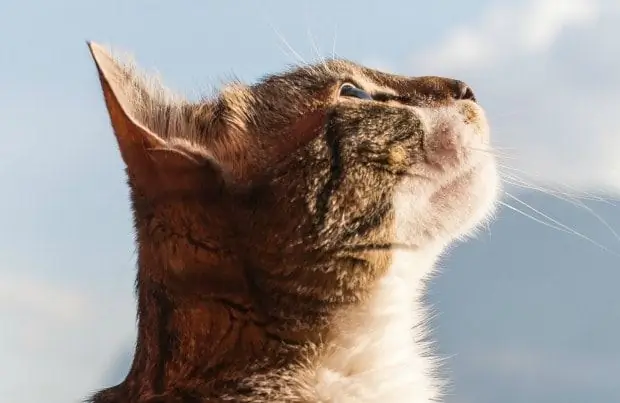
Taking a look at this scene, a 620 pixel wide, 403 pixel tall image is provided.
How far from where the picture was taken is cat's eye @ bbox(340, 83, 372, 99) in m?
1.11

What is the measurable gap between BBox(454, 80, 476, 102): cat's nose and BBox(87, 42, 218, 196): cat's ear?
0.37m

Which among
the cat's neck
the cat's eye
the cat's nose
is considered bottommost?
the cat's neck

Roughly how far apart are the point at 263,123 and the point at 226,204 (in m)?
0.16

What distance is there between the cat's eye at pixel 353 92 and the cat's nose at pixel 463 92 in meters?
0.13

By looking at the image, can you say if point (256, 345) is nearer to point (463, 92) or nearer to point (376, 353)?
point (376, 353)

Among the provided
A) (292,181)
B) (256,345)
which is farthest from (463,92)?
(256,345)

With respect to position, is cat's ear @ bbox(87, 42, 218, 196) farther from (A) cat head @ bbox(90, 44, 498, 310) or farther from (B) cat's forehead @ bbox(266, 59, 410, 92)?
(B) cat's forehead @ bbox(266, 59, 410, 92)

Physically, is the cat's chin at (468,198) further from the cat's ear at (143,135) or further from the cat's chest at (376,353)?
A: the cat's ear at (143,135)

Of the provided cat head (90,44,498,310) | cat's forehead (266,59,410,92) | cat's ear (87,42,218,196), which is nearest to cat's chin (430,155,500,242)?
cat head (90,44,498,310)

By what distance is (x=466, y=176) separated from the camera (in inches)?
43.1

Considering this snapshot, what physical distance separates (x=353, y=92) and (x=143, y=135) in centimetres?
33

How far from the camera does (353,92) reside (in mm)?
1112

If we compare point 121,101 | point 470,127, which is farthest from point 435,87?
point 121,101

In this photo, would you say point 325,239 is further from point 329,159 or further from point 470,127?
point 470,127
